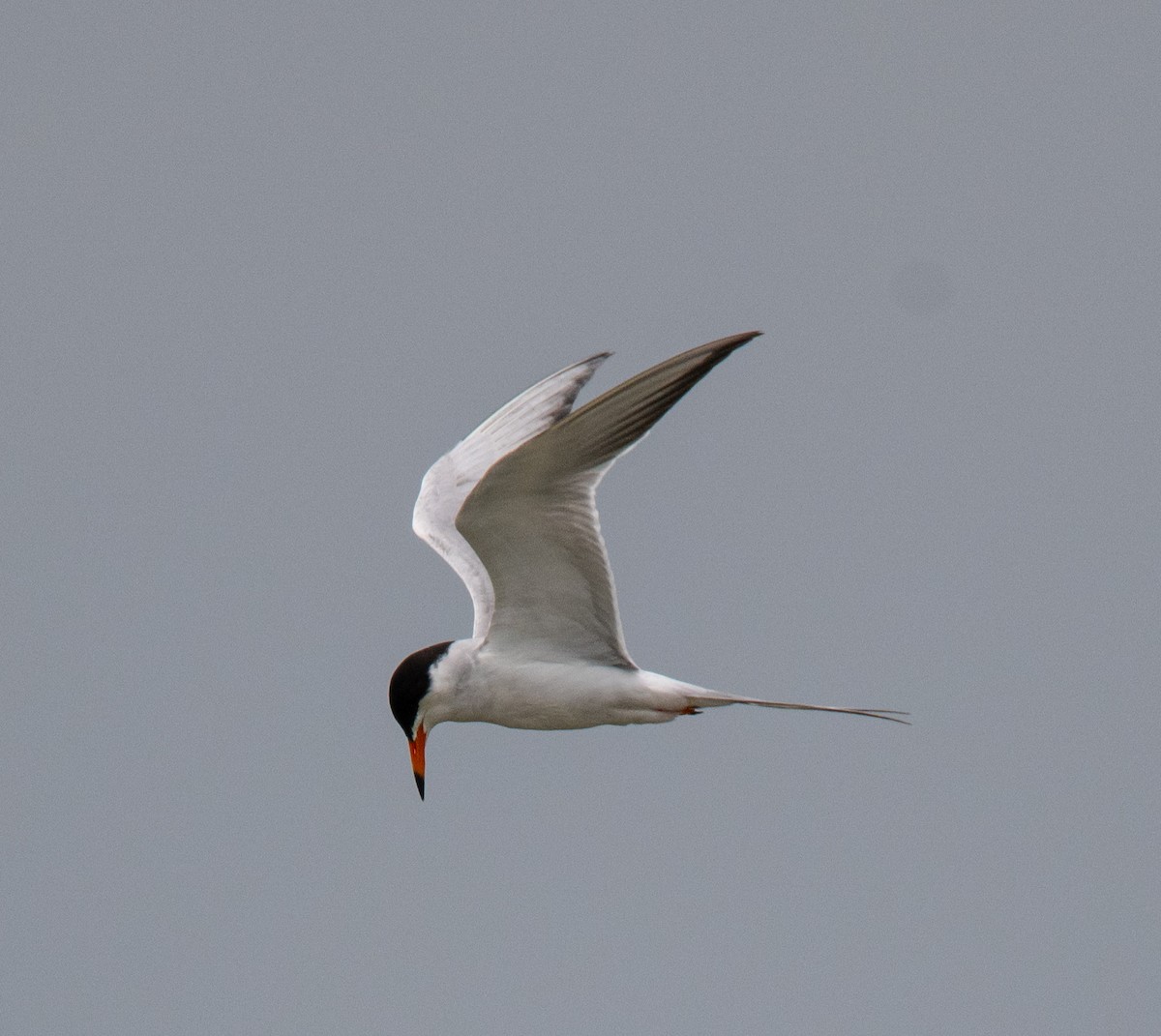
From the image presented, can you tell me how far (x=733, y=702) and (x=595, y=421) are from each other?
165 centimetres

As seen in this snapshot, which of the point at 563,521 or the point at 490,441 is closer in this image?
the point at 563,521

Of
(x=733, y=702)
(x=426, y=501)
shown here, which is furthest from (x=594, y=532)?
(x=426, y=501)

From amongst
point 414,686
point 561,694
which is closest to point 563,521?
point 561,694

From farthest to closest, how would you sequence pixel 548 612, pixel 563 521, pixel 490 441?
1. pixel 490 441
2. pixel 548 612
3. pixel 563 521

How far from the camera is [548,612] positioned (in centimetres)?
Answer: 844

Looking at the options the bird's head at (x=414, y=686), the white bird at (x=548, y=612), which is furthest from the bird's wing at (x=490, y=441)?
the bird's head at (x=414, y=686)

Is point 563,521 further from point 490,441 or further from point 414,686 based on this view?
point 490,441

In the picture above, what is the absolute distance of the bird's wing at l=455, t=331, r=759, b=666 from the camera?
719 centimetres

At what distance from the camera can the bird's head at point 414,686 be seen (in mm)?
8523

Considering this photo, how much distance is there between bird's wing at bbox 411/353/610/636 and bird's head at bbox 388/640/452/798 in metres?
1.39

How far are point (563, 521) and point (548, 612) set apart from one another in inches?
27.6

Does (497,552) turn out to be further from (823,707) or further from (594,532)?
(823,707)

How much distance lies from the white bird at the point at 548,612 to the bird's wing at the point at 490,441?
0.59 m

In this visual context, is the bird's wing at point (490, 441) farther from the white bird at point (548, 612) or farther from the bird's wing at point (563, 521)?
the bird's wing at point (563, 521)
